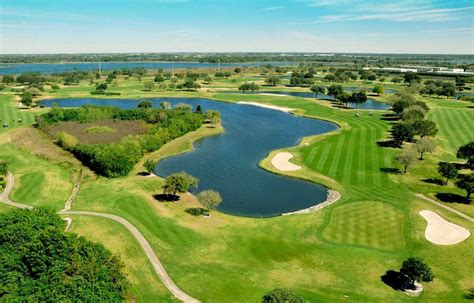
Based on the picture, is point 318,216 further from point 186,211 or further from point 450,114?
point 450,114

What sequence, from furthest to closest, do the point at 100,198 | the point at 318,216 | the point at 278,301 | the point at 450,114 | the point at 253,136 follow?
the point at 450,114, the point at 253,136, the point at 100,198, the point at 318,216, the point at 278,301

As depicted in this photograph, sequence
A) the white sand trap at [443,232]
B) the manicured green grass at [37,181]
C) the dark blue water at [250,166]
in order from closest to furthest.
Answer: the white sand trap at [443,232] < the manicured green grass at [37,181] < the dark blue water at [250,166]

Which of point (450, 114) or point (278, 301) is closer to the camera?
point (278, 301)

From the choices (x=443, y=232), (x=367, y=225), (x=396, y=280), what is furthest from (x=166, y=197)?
(x=443, y=232)

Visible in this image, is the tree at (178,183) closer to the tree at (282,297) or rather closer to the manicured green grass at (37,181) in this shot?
the manicured green grass at (37,181)

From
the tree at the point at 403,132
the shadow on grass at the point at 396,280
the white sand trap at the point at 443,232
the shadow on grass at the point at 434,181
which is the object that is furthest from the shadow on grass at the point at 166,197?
the tree at the point at 403,132

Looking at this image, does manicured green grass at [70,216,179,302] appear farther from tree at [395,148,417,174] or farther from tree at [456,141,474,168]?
tree at [456,141,474,168]

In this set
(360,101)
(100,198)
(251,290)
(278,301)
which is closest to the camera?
(278,301)

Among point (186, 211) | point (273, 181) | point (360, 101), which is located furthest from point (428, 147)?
point (360, 101)
